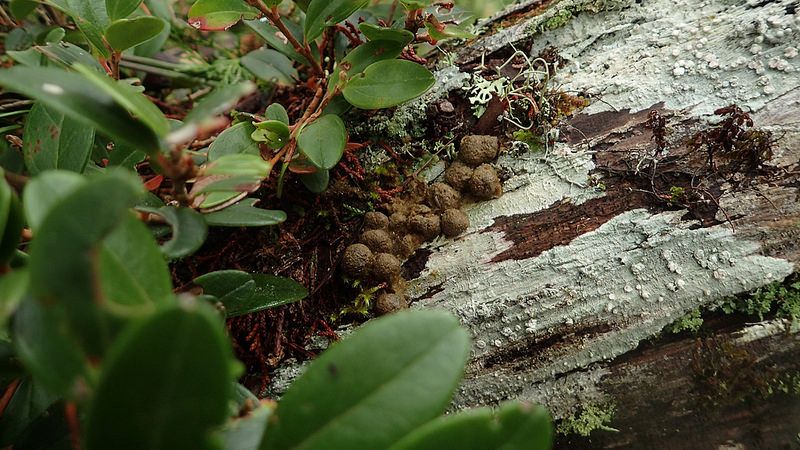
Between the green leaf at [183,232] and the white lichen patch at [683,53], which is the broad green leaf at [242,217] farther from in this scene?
the white lichen patch at [683,53]

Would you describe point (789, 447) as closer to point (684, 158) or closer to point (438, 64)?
point (684, 158)

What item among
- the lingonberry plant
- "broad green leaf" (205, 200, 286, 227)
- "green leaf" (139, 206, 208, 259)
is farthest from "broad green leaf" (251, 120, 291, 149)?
"green leaf" (139, 206, 208, 259)

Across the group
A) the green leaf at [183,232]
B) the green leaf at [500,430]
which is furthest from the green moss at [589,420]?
the green leaf at [183,232]

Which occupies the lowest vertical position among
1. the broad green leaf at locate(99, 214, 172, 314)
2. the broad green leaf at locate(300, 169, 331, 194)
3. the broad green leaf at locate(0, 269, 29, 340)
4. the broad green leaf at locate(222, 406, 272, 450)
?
the broad green leaf at locate(300, 169, 331, 194)

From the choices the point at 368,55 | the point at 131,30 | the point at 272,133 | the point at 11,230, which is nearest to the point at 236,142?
the point at 272,133

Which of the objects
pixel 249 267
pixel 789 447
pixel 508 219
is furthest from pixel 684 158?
pixel 249 267

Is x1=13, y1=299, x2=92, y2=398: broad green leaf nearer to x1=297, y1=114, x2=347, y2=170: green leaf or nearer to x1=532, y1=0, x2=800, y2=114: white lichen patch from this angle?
x1=297, y1=114, x2=347, y2=170: green leaf
